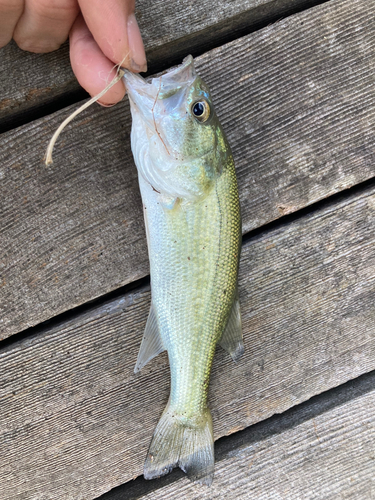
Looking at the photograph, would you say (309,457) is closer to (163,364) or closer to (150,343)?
(163,364)

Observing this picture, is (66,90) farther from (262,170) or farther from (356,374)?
(356,374)


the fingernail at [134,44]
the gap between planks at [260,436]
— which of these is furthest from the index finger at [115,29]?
the gap between planks at [260,436]

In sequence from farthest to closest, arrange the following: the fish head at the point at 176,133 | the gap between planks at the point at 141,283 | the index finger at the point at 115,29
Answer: the gap between planks at the point at 141,283, the fish head at the point at 176,133, the index finger at the point at 115,29

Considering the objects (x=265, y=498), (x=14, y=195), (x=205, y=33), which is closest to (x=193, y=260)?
(x=14, y=195)

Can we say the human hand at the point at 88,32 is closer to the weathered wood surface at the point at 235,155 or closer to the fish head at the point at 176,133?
the fish head at the point at 176,133

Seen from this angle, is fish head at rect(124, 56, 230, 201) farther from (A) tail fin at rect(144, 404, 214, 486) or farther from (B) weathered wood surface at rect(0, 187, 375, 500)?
(A) tail fin at rect(144, 404, 214, 486)

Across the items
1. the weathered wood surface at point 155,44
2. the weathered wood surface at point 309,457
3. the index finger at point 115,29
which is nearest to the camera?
the index finger at point 115,29

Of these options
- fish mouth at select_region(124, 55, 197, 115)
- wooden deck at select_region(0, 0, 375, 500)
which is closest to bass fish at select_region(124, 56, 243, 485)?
fish mouth at select_region(124, 55, 197, 115)

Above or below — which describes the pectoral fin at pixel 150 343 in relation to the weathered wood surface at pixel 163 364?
above
